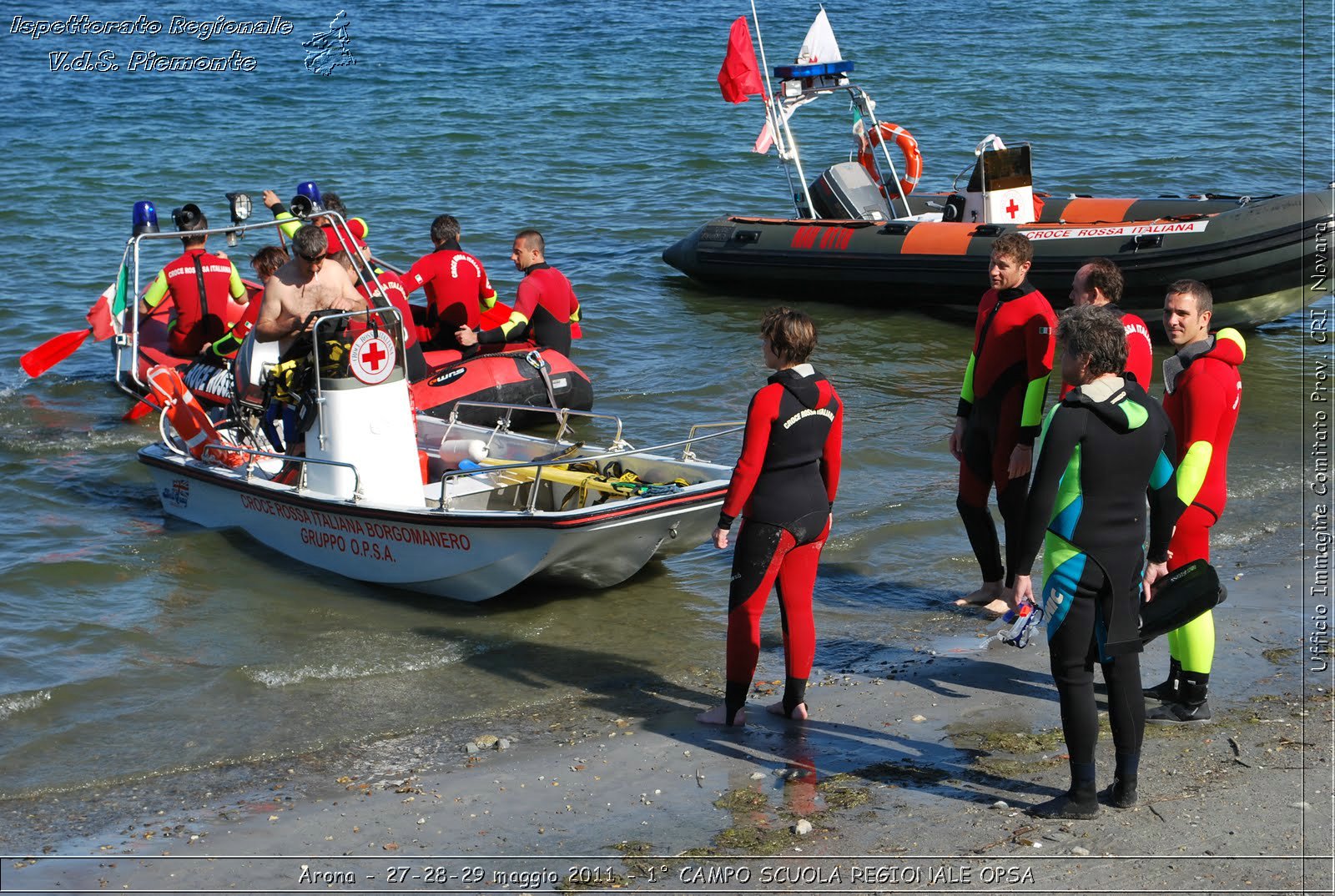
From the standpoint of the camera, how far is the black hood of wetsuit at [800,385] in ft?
15.9

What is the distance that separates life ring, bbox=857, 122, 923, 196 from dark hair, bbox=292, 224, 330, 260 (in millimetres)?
7226

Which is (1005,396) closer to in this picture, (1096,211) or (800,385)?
(800,385)

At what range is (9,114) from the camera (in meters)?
19.3

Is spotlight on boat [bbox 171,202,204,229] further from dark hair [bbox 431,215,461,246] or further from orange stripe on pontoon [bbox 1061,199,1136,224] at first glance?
orange stripe on pontoon [bbox 1061,199,1136,224]

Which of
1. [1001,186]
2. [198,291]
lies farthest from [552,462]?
[1001,186]

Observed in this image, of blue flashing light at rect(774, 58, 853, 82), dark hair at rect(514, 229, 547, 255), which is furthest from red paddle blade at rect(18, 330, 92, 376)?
blue flashing light at rect(774, 58, 853, 82)

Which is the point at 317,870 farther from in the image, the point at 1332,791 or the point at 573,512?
the point at 1332,791

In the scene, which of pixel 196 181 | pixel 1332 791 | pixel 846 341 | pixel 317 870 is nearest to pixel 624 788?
pixel 317 870

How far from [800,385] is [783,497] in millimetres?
407

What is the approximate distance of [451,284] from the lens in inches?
388

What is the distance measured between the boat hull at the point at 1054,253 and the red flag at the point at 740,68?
1371 mm

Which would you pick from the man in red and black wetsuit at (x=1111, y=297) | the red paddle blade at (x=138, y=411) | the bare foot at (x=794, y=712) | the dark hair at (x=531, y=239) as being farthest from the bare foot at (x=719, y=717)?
the red paddle blade at (x=138, y=411)

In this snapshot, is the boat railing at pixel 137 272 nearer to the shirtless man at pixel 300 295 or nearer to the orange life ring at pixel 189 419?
the shirtless man at pixel 300 295

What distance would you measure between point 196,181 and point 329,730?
12781 mm
